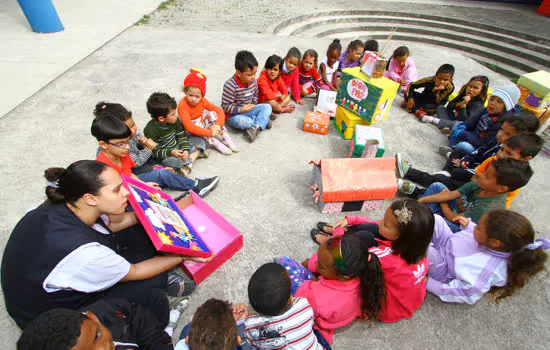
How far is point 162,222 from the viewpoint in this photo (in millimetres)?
2076

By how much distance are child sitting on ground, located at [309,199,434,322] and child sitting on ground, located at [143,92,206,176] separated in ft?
7.84

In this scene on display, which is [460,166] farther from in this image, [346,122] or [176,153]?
[176,153]

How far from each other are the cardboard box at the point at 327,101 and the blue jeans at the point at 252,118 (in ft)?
3.30

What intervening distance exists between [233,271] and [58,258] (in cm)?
137

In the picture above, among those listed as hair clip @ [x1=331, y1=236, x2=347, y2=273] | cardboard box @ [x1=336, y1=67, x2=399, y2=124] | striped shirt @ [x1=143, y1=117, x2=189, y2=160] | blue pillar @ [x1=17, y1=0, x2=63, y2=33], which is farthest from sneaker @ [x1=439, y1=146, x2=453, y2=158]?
blue pillar @ [x1=17, y1=0, x2=63, y2=33]

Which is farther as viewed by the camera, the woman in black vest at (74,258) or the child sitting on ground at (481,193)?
the child sitting on ground at (481,193)

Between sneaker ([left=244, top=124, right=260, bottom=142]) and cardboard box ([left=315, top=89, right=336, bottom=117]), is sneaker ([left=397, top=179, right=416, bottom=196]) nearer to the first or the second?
cardboard box ([left=315, top=89, right=336, bottom=117])

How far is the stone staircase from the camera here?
27.4ft

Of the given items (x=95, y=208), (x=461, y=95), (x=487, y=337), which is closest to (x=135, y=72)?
(x=95, y=208)

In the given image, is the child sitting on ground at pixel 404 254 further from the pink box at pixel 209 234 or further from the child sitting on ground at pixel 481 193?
the pink box at pixel 209 234

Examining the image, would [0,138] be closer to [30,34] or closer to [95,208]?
[95,208]

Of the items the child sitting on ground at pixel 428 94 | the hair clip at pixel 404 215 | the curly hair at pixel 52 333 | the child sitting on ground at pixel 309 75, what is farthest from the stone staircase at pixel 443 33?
the curly hair at pixel 52 333

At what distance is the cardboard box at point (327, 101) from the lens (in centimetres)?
477

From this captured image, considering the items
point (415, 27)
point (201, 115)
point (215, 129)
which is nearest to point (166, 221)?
point (215, 129)
